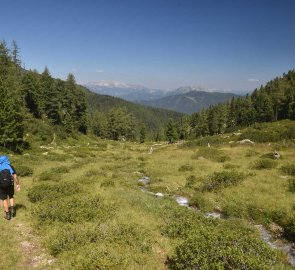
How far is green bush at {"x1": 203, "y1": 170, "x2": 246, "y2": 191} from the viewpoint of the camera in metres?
18.6

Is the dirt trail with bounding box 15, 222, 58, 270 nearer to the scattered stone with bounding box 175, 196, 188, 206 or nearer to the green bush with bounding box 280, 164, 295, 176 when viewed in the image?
the scattered stone with bounding box 175, 196, 188, 206

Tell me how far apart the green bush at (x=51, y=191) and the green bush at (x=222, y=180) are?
26.8 feet

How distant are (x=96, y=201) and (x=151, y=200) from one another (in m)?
3.24

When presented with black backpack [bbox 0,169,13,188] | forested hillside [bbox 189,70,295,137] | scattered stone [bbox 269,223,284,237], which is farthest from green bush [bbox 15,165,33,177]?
forested hillside [bbox 189,70,295,137]

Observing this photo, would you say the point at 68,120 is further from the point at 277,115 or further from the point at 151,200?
the point at 277,115

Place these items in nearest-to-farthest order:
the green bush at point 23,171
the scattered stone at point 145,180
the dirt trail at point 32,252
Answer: the dirt trail at point 32,252 < the green bush at point 23,171 < the scattered stone at point 145,180

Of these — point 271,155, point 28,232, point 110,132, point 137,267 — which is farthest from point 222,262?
point 110,132

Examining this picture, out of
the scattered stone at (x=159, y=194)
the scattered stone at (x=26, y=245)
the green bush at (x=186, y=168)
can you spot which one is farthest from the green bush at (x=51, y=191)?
the green bush at (x=186, y=168)

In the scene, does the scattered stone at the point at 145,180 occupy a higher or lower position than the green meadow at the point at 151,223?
lower

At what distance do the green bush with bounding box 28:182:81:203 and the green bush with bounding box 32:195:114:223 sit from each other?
1427mm

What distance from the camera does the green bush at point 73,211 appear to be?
1232cm

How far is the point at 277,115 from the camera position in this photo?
12306 centimetres

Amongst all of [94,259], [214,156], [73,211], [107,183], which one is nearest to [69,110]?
[214,156]

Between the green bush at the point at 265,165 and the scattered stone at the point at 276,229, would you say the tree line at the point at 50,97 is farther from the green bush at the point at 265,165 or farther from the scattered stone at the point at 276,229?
the scattered stone at the point at 276,229
